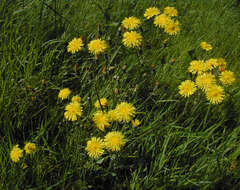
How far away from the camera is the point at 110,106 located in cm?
157

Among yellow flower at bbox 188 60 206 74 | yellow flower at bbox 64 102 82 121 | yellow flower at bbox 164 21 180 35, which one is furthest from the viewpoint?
yellow flower at bbox 164 21 180 35

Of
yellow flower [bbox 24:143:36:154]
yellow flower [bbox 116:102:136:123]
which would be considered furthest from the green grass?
yellow flower [bbox 116:102:136:123]

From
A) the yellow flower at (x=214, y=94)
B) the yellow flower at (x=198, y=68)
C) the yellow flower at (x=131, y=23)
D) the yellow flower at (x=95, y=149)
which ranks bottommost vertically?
the yellow flower at (x=95, y=149)

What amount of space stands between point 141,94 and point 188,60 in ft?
2.06

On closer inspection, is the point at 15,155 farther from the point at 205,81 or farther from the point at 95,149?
the point at 205,81

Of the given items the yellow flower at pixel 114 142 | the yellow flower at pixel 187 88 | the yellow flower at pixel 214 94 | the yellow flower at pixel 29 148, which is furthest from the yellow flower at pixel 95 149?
the yellow flower at pixel 214 94

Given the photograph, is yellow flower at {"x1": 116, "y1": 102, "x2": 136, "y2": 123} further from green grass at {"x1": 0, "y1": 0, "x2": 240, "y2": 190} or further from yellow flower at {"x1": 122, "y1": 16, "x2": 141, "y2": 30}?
yellow flower at {"x1": 122, "y1": 16, "x2": 141, "y2": 30}

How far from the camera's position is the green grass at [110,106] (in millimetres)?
1271

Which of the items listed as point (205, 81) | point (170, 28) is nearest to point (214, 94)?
point (205, 81)

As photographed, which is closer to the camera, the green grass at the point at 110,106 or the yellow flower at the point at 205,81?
the green grass at the point at 110,106

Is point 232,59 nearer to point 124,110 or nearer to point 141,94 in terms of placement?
point 141,94

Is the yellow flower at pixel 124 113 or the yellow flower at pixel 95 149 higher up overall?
the yellow flower at pixel 124 113

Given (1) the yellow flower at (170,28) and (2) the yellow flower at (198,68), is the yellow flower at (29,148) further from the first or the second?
(1) the yellow flower at (170,28)

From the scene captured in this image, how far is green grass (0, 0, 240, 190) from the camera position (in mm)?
1271
